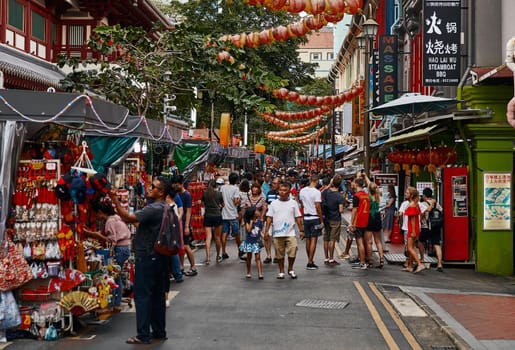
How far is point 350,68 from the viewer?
183 feet

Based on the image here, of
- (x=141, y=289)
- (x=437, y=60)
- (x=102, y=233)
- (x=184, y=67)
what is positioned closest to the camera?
(x=141, y=289)

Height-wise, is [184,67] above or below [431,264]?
above

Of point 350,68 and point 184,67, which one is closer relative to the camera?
point 184,67

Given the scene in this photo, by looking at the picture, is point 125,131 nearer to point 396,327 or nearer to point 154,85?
point 396,327

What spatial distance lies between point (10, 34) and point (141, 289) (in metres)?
14.0

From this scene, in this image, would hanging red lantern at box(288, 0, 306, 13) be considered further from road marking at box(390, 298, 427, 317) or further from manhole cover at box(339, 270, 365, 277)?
road marking at box(390, 298, 427, 317)

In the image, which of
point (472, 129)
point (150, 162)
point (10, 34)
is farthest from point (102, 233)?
point (10, 34)

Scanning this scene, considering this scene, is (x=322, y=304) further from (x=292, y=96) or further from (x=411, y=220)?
(x=292, y=96)

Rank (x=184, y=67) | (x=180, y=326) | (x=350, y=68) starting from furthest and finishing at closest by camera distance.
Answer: (x=350, y=68)
(x=184, y=67)
(x=180, y=326)

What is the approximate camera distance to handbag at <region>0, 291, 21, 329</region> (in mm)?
8930

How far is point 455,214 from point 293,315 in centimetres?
783

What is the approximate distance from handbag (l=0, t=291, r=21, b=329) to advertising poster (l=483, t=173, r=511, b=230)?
11.2 meters

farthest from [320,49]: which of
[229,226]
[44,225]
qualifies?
[44,225]

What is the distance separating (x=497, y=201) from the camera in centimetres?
1680
